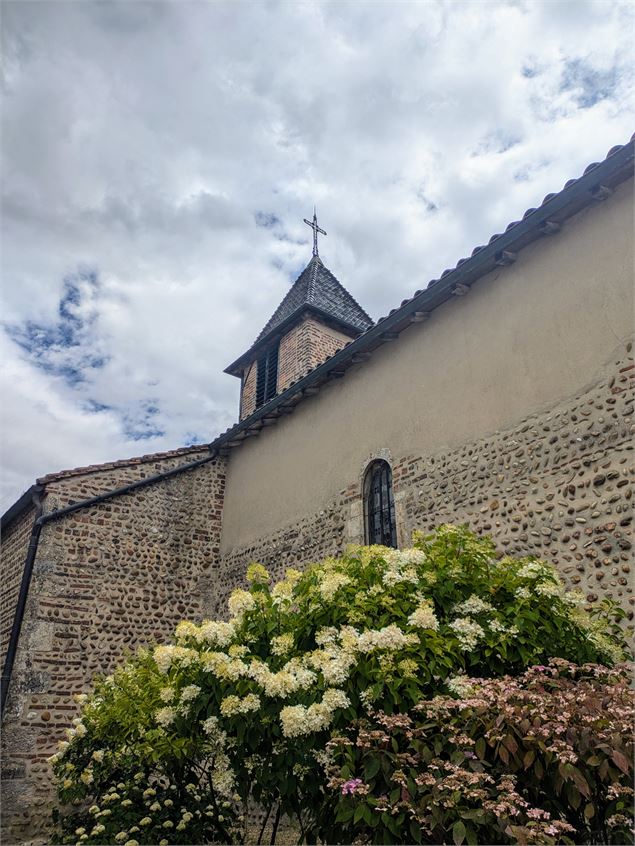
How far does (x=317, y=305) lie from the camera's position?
15.1 m

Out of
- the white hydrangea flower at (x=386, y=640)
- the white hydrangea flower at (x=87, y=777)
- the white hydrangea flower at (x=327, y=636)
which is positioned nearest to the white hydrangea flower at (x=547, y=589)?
the white hydrangea flower at (x=386, y=640)

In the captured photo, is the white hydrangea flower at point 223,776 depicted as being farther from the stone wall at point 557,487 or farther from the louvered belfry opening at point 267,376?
the louvered belfry opening at point 267,376

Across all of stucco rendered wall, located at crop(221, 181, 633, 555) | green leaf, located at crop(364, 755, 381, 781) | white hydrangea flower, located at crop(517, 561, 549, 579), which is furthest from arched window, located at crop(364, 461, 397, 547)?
green leaf, located at crop(364, 755, 381, 781)

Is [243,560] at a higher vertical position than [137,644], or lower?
higher

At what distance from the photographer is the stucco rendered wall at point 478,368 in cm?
585

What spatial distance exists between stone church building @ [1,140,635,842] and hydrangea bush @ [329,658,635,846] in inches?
87.8

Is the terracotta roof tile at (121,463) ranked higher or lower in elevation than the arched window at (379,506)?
higher

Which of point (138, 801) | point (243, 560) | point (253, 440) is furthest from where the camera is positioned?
point (253, 440)

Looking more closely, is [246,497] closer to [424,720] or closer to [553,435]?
[553,435]

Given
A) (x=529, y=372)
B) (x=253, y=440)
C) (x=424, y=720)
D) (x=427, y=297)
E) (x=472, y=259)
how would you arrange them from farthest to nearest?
1. (x=253, y=440)
2. (x=427, y=297)
3. (x=472, y=259)
4. (x=529, y=372)
5. (x=424, y=720)

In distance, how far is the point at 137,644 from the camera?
9930mm

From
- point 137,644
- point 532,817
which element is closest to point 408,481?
point 532,817

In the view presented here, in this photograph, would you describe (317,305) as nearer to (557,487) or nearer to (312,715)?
(557,487)

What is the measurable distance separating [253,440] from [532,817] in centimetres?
915
